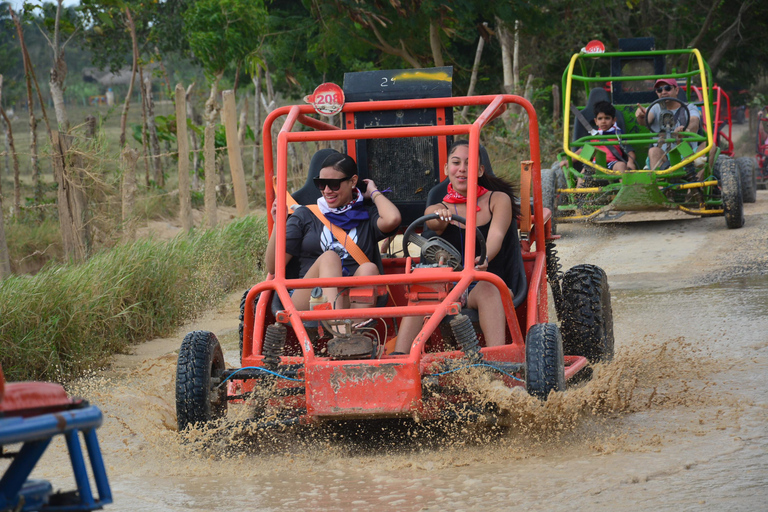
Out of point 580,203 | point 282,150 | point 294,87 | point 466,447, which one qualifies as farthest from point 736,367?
point 294,87

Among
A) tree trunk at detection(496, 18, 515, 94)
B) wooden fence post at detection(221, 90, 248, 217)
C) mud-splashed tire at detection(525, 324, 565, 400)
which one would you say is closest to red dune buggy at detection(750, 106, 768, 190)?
tree trunk at detection(496, 18, 515, 94)

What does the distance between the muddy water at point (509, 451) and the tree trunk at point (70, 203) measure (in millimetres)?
1723

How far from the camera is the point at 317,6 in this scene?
12.9 meters

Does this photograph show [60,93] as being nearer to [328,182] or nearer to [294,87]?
[328,182]

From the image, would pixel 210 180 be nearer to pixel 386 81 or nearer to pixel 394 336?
pixel 386 81

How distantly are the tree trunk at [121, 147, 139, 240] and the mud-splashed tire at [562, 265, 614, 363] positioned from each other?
414cm

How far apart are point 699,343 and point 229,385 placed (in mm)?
2861

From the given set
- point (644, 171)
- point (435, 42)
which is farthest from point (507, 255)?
point (435, 42)

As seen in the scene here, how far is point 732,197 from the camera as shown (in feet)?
32.2

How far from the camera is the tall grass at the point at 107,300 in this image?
5.34 m

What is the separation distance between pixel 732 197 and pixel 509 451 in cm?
680

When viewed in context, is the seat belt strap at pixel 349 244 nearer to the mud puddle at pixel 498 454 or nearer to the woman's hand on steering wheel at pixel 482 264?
the woman's hand on steering wheel at pixel 482 264

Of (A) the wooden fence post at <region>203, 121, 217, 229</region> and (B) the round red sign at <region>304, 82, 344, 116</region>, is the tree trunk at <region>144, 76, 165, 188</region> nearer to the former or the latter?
(A) the wooden fence post at <region>203, 121, 217, 229</region>

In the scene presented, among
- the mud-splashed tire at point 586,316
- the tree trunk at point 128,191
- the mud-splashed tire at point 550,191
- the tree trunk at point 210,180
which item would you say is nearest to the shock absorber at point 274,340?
the mud-splashed tire at point 586,316
